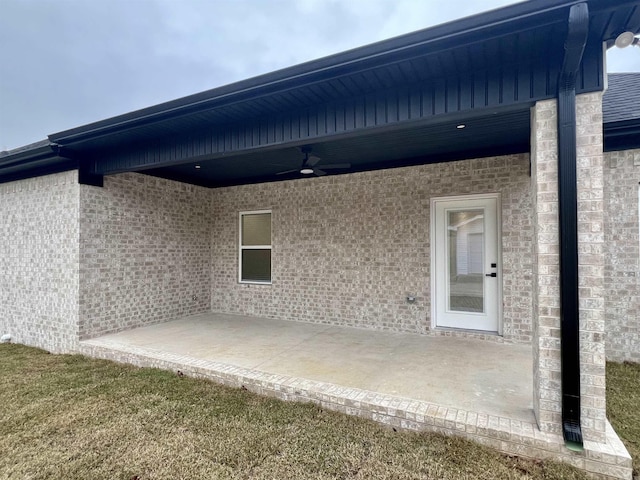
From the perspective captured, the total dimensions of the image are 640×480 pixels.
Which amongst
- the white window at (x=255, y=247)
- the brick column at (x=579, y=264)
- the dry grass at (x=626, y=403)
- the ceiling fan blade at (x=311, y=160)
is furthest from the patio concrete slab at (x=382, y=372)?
the ceiling fan blade at (x=311, y=160)

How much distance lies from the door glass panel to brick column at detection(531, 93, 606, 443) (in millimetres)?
2620

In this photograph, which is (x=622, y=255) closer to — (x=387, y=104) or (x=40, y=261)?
(x=387, y=104)

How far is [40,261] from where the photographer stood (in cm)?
544

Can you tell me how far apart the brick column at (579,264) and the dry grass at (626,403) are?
61 cm

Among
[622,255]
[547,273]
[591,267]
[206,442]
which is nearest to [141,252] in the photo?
[206,442]

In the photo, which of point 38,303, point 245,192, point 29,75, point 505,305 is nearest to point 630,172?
point 505,305

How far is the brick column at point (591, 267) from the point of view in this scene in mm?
2295

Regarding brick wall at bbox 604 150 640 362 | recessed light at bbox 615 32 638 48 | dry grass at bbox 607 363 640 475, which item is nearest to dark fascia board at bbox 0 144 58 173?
recessed light at bbox 615 32 638 48

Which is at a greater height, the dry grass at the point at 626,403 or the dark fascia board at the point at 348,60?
the dark fascia board at the point at 348,60

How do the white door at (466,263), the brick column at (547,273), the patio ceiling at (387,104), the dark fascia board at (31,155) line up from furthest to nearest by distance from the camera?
the white door at (466,263)
the dark fascia board at (31,155)
the brick column at (547,273)
the patio ceiling at (387,104)

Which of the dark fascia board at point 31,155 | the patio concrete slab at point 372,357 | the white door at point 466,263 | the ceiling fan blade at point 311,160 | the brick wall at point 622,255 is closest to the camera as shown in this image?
the patio concrete slab at point 372,357

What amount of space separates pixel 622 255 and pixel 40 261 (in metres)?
8.48

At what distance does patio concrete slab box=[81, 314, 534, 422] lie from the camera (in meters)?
3.12

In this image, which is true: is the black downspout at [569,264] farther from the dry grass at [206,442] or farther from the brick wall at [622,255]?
the brick wall at [622,255]
